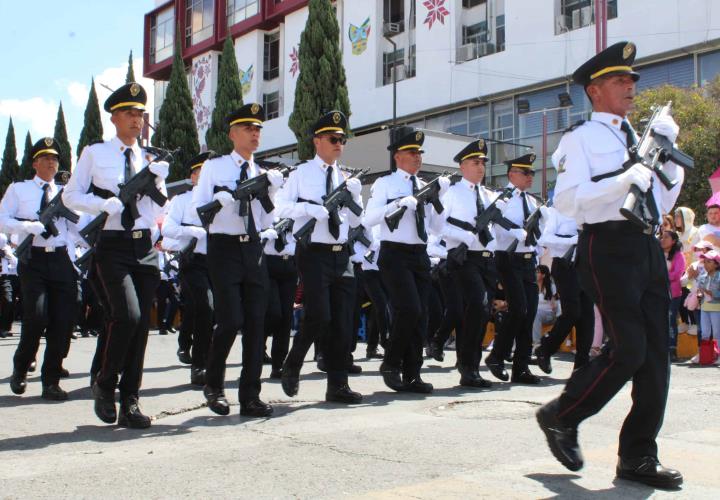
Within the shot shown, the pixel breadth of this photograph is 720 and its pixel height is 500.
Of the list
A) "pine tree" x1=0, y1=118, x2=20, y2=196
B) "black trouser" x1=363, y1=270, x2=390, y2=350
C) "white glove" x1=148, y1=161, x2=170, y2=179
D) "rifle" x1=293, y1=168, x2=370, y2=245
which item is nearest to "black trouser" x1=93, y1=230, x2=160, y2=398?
"white glove" x1=148, y1=161, x2=170, y2=179

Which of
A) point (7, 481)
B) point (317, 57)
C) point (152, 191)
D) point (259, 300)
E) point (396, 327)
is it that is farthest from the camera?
point (317, 57)

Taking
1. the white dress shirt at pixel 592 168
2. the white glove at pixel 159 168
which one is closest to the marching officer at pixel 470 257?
the white glove at pixel 159 168

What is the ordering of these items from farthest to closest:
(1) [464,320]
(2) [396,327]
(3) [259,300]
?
(1) [464,320]
(2) [396,327]
(3) [259,300]

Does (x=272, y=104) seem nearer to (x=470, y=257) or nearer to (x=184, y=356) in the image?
(x=184, y=356)

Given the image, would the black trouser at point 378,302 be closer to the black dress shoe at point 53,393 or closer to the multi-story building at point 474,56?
the black dress shoe at point 53,393

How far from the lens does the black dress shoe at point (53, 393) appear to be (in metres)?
7.49

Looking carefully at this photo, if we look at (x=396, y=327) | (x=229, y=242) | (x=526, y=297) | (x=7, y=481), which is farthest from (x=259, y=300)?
(x=526, y=297)

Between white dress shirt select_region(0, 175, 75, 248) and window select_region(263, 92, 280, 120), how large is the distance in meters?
41.0

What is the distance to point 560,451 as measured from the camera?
4.37 m

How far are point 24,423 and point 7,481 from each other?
1.96 m

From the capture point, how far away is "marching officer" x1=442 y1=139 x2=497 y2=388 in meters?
8.48

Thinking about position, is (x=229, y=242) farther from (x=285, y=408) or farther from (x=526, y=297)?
(x=526, y=297)

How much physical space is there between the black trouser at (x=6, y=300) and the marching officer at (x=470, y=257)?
879 centimetres

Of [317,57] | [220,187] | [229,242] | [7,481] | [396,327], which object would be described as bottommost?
[7,481]
